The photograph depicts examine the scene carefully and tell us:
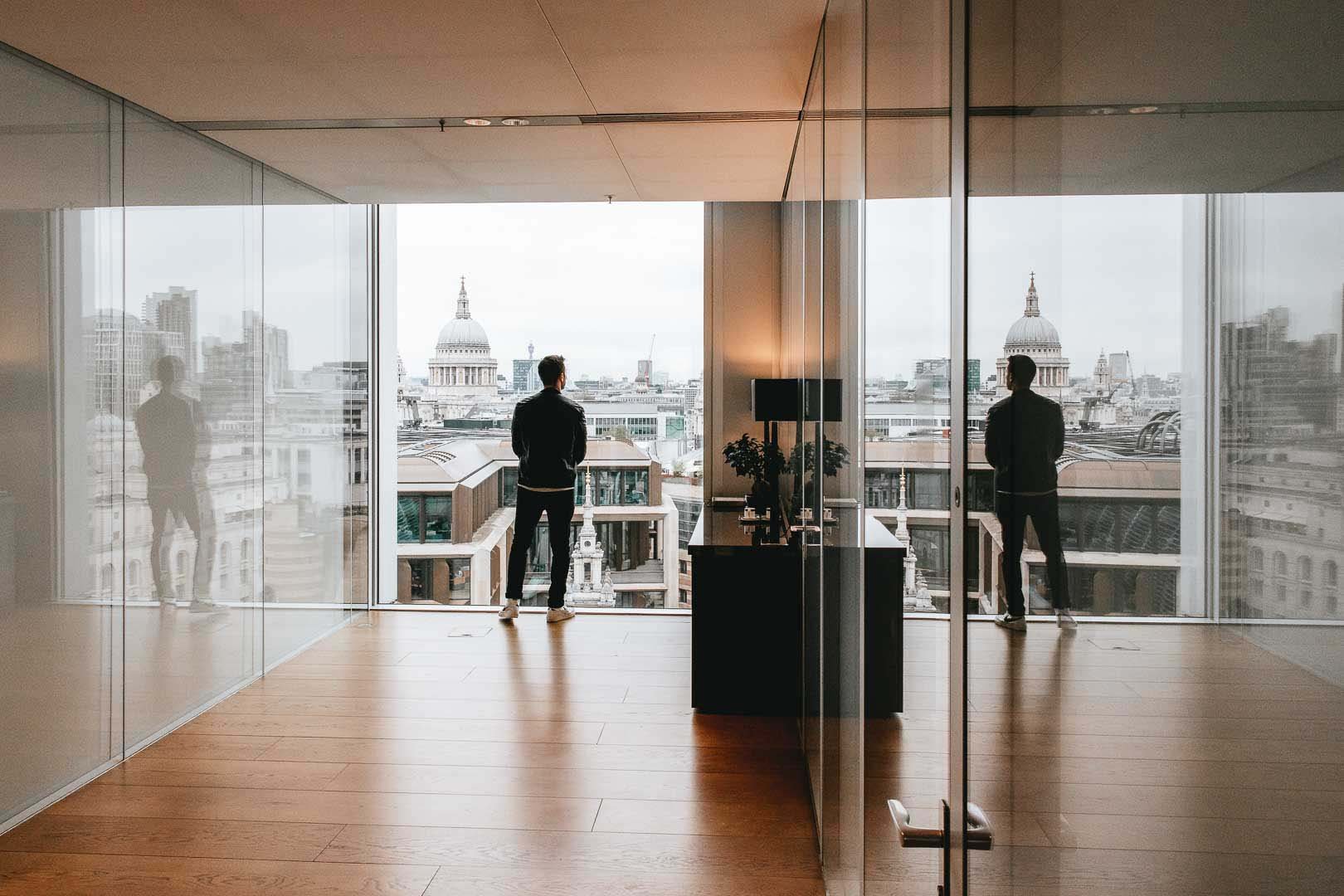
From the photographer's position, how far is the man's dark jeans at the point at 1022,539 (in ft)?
2.02

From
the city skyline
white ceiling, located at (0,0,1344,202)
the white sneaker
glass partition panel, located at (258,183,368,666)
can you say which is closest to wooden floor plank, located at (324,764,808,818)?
glass partition panel, located at (258,183,368,666)

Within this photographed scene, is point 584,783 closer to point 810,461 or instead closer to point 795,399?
point 810,461

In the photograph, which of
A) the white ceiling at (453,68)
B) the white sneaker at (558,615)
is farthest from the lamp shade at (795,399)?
the white sneaker at (558,615)

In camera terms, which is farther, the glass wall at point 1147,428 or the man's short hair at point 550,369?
the man's short hair at point 550,369

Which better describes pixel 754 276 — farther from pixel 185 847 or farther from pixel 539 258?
pixel 185 847

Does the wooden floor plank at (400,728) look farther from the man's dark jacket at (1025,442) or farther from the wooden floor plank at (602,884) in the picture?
the man's dark jacket at (1025,442)

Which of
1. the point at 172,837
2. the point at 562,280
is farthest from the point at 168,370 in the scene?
the point at 562,280

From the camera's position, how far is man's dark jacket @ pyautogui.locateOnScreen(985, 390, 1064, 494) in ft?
2.08

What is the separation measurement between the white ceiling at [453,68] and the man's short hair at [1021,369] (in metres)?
2.36

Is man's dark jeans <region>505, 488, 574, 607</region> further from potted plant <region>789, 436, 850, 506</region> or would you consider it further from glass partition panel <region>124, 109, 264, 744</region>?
potted plant <region>789, 436, 850, 506</region>

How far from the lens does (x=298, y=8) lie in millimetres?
2785

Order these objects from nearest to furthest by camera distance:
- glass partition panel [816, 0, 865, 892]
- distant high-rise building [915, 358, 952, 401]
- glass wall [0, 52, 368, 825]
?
distant high-rise building [915, 358, 952, 401] < glass partition panel [816, 0, 865, 892] < glass wall [0, 52, 368, 825]

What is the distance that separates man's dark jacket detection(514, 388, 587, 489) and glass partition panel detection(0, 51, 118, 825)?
2.61m

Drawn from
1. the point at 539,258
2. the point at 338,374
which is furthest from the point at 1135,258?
the point at 539,258
